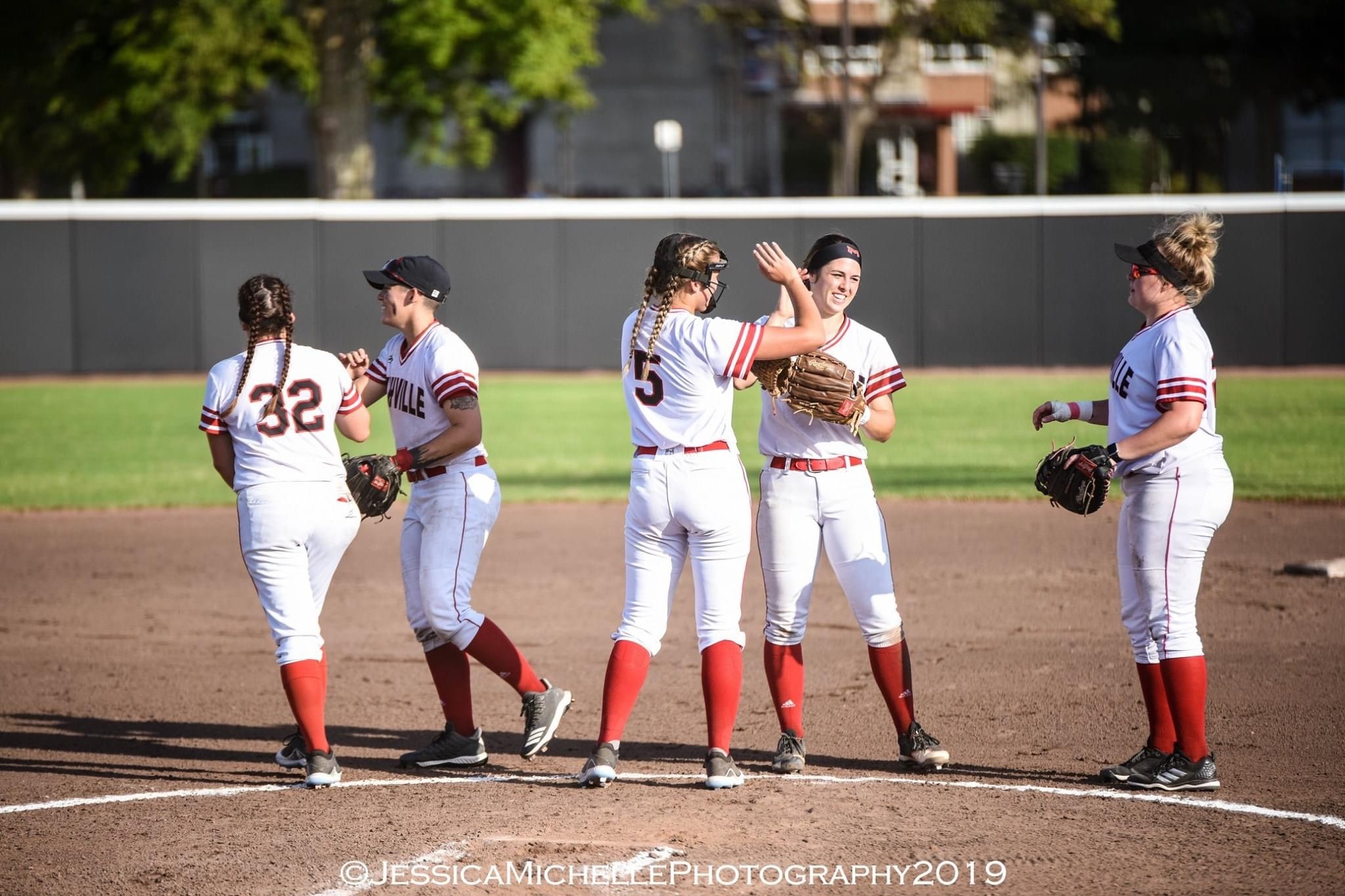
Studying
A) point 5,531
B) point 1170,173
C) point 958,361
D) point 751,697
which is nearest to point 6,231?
point 5,531

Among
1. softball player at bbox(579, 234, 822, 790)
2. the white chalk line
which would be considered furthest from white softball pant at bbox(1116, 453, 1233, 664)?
softball player at bbox(579, 234, 822, 790)

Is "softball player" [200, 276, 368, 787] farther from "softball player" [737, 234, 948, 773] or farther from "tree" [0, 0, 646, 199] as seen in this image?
"tree" [0, 0, 646, 199]

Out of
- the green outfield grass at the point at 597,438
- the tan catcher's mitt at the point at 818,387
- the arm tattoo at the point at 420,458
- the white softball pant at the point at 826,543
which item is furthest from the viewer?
the green outfield grass at the point at 597,438

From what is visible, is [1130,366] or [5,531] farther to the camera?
[5,531]

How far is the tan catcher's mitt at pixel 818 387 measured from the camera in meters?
5.05

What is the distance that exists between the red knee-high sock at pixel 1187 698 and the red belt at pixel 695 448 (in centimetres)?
170

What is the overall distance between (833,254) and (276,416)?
211 centimetres

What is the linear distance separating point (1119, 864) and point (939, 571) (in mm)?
5219

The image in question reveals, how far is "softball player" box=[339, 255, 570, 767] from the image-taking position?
5.36 metres

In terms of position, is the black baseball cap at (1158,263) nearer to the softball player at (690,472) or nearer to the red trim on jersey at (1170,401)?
the red trim on jersey at (1170,401)

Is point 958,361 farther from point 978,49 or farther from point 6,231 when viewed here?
point 978,49

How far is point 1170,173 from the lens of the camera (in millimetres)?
39594

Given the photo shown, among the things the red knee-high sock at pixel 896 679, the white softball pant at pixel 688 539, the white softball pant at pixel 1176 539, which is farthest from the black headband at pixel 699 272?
the white softball pant at pixel 1176 539

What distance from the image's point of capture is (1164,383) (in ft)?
16.0
